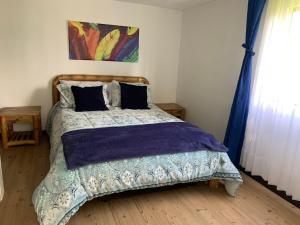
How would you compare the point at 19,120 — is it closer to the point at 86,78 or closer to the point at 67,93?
the point at 67,93

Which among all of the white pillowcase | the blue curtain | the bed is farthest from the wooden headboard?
the blue curtain

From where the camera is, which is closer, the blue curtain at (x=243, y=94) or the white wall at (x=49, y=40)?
the blue curtain at (x=243, y=94)

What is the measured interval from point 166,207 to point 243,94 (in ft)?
5.10

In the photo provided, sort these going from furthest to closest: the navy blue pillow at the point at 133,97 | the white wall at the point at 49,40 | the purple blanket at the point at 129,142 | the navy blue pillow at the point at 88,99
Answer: the navy blue pillow at the point at 133,97
the white wall at the point at 49,40
the navy blue pillow at the point at 88,99
the purple blanket at the point at 129,142

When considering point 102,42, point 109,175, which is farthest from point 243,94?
point 102,42

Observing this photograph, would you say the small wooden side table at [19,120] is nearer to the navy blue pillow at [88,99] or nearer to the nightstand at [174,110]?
the navy blue pillow at [88,99]

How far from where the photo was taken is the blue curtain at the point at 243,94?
2535 mm

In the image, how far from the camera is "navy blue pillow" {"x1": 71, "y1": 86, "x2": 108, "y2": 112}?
3.14m

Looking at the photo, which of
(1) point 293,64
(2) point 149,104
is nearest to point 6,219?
A: (2) point 149,104

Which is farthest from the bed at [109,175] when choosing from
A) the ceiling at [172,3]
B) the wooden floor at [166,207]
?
the ceiling at [172,3]

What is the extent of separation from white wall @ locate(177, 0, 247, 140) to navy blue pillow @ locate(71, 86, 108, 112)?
1.56m

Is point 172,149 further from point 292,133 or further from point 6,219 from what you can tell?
point 6,219

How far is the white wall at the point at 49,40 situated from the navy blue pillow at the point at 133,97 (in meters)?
0.61

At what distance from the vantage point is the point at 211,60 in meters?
3.48
